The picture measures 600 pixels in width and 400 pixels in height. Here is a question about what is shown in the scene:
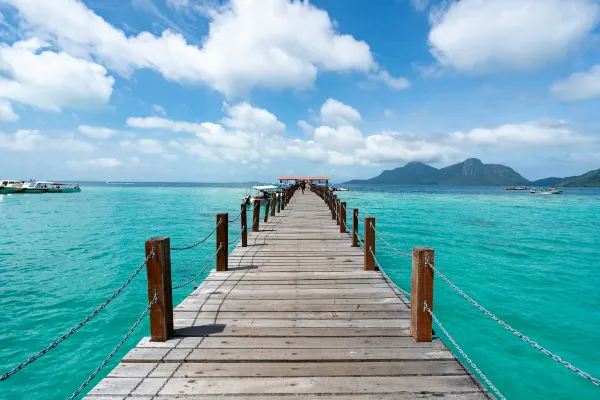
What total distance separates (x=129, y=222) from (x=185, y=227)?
22.5 ft

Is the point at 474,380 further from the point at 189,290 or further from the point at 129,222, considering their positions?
the point at 129,222

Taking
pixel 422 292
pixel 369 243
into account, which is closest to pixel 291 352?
pixel 422 292

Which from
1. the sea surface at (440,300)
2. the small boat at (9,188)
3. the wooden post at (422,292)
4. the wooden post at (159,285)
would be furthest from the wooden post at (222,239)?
the small boat at (9,188)

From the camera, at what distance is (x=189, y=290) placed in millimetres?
10508

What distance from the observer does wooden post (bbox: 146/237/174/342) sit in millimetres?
3684

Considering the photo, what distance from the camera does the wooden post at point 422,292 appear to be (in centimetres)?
373

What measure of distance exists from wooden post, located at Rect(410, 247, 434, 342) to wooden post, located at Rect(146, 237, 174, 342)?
2946 millimetres

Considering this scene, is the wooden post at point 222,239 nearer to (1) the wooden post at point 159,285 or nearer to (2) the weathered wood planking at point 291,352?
(2) the weathered wood planking at point 291,352

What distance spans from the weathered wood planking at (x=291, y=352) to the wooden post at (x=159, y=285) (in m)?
0.18

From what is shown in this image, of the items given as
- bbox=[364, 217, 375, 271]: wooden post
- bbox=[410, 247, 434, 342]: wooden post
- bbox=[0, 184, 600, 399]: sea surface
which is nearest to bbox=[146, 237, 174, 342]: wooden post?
bbox=[410, 247, 434, 342]: wooden post

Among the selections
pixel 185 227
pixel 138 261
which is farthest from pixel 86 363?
pixel 185 227

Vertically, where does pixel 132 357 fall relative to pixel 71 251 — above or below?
above

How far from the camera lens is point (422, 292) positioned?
377cm

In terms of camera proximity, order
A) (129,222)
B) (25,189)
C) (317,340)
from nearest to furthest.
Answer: (317,340), (129,222), (25,189)
